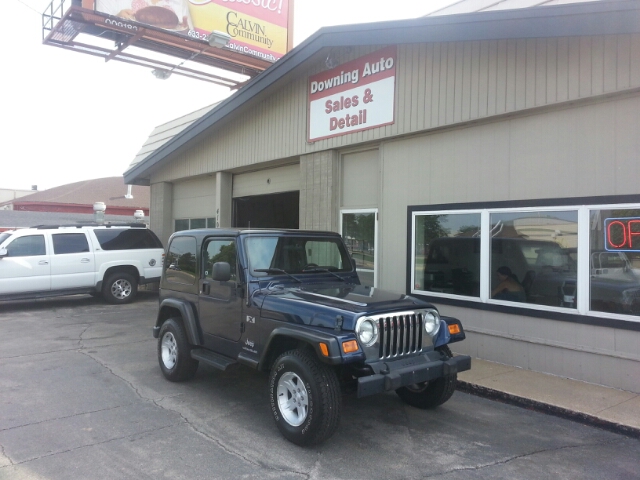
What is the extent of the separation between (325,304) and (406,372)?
922 mm

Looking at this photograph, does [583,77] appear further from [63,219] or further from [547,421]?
[63,219]

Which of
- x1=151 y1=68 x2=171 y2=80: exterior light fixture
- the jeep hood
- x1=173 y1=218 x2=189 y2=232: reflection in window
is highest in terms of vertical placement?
x1=151 y1=68 x2=171 y2=80: exterior light fixture

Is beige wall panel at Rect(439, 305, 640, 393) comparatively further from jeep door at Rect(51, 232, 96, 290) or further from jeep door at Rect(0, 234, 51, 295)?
jeep door at Rect(0, 234, 51, 295)

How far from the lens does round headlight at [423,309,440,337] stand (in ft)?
15.6

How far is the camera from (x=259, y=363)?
480 centimetres

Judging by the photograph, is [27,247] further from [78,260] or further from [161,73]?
[161,73]

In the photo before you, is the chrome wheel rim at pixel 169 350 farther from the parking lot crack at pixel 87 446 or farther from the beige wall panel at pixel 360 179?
the beige wall panel at pixel 360 179

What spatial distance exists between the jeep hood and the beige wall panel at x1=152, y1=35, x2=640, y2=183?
3628 millimetres

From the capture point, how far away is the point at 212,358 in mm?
5574

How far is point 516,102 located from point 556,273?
240cm

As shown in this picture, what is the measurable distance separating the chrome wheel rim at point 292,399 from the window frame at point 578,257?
3.88 m

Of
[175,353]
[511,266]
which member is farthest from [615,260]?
[175,353]

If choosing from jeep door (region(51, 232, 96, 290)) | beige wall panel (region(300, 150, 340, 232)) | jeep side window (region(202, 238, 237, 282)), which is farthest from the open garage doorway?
jeep side window (region(202, 238, 237, 282))

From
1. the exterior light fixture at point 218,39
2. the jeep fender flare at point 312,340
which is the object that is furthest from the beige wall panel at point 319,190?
the exterior light fixture at point 218,39
